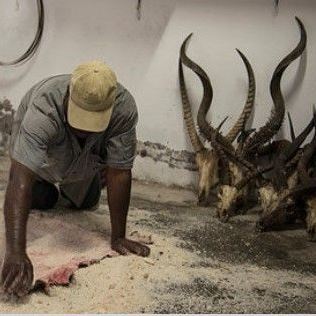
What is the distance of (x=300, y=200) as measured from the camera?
3506mm

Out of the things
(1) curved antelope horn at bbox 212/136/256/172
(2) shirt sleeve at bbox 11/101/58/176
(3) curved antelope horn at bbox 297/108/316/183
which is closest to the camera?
(2) shirt sleeve at bbox 11/101/58/176

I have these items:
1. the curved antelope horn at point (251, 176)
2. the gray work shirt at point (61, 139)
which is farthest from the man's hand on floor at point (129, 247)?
the curved antelope horn at point (251, 176)

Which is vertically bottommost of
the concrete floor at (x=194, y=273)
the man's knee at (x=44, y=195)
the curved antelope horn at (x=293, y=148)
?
the concrete floor at (x=194, y=273)

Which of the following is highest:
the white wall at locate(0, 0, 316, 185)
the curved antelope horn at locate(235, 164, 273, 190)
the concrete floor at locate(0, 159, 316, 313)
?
the white wall at locate(0, 0, 316, 185)

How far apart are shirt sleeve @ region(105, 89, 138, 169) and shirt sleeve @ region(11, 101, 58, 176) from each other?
356 mm

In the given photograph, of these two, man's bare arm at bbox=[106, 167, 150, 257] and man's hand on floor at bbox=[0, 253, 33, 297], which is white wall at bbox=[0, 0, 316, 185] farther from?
man's hand on floor at bbox=[0, 253, 33, 297]

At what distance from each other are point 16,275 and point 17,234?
170mm

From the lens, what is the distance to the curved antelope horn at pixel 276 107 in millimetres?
3730

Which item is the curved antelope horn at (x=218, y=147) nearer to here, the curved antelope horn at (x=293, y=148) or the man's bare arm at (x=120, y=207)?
the curved antelope horn at (x=293, y=148)

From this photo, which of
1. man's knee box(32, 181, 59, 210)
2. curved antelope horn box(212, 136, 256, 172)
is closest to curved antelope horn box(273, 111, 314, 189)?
curved antelope horn box(212, 136, 256, 172)

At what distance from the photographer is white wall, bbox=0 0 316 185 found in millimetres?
3852

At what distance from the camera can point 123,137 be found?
8.55 feet

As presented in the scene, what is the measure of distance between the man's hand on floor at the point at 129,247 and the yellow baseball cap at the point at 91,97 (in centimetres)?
79

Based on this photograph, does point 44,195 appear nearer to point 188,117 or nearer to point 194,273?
point 194,273
